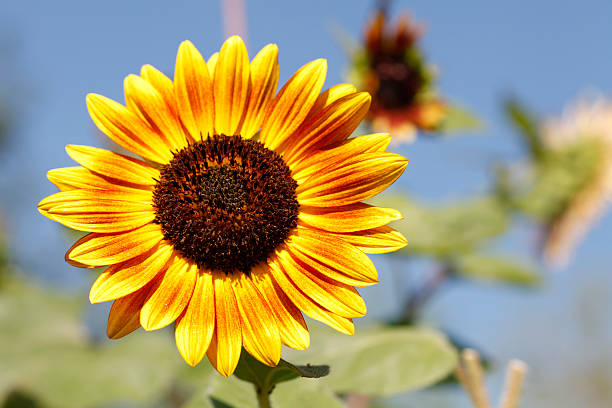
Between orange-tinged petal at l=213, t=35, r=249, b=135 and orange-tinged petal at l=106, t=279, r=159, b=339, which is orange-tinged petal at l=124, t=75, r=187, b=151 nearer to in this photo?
orange-tinged petal at l=213, t=35, r=249, b=135

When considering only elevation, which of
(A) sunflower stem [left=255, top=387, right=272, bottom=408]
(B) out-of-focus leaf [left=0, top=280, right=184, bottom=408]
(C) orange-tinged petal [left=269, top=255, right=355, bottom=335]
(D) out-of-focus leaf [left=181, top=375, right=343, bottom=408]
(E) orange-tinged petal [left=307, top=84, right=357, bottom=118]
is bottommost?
(B) out-of-focus leaf [left=0, top=280, right=184, bottom=408]

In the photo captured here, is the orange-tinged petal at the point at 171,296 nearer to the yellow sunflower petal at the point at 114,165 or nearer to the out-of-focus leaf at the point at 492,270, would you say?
the yellow sunflower petal at the point at 114,165

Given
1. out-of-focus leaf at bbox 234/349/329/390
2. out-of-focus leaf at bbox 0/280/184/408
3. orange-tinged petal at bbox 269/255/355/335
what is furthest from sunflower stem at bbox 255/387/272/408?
out-of-focus leaf at bbox 0/280/184/408

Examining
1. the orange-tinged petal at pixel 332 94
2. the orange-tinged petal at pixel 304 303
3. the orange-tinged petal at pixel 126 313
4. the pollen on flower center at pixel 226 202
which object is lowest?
the orange-tinged petal at pixel 126 313

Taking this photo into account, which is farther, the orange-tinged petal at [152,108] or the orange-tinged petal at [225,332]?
the orange-tinged petal at [152,108]

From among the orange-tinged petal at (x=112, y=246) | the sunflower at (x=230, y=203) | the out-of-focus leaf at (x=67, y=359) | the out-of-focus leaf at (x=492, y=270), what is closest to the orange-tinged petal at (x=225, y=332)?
the sunflower at (x=230, y=203)

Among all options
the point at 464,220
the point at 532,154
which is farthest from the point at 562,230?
the point at 464,220

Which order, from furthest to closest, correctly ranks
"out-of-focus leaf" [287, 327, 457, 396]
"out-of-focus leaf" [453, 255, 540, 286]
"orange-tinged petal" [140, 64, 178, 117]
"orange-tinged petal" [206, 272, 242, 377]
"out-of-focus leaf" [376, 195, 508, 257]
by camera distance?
"out-of-focus leaf" [453, 255, 540, 286], "out-of-focus leaf" [376, 195, 508, 257], "out-of-focus leaf" [287, 327, 457, 396], "orange-tinged petal" [140, 64, 178, 117], "orange-tinged petal" [206, 272, 242, 377]

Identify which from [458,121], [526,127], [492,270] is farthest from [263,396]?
[526,127]

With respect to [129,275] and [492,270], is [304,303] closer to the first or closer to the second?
[129,275]
